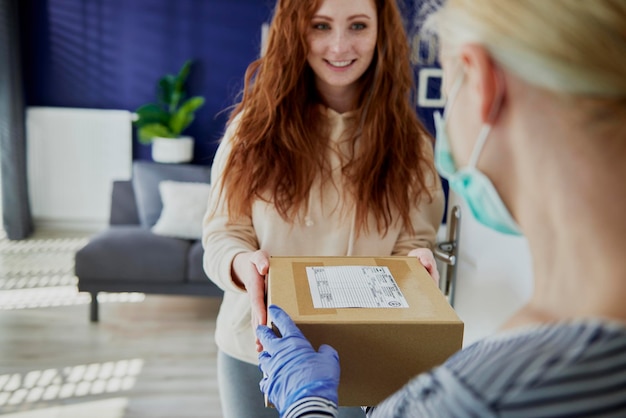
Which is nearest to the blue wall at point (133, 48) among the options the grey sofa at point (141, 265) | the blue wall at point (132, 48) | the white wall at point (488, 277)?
the blue wall at point (132, 48)

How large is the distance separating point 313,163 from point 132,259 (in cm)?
221

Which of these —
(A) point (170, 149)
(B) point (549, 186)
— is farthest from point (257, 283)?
(A) point (170, 149)

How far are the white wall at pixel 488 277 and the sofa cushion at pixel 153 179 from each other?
7.35 feet

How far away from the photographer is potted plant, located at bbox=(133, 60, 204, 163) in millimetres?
4742

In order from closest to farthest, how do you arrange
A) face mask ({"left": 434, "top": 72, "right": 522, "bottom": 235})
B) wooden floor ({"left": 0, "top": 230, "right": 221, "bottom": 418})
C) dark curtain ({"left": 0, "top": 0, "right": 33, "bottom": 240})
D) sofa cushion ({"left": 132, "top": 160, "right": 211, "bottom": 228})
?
face mask ({"left": 434, "top": 72, "right": 522, "bottom": 235}) → wooden floor ({"left": 0, "top": 230, "right": 221, "bottom": 418}) → sofa cushion ({"left": 132, "top": 160, "right": 211, "bottom": 228}) → dark curtain ({"left": 0, "top": 0, "right": 33, "bottom": 240})

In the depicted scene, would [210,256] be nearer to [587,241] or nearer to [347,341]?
[347,341]

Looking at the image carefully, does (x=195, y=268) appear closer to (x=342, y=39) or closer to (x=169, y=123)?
(x=169, y=123)

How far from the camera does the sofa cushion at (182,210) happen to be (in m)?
3.55

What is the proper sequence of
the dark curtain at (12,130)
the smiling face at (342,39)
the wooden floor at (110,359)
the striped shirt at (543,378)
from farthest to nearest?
the dark curtain at (12,130)
the wooden floor at (110,359)
the smiling face at (342,39)
the striped shirt at (543,378)

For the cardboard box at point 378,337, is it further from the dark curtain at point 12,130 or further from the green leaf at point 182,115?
the dark curtain at point 12,130

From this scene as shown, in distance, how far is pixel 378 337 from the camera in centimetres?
92

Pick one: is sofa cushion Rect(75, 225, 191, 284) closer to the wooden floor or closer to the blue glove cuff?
the wooden floor

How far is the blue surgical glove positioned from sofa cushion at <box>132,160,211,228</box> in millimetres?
3019

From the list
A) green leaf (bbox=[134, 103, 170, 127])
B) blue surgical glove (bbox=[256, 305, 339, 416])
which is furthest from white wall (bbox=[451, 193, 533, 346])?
green leaf (bbox=[134, 103, 170, 127])
